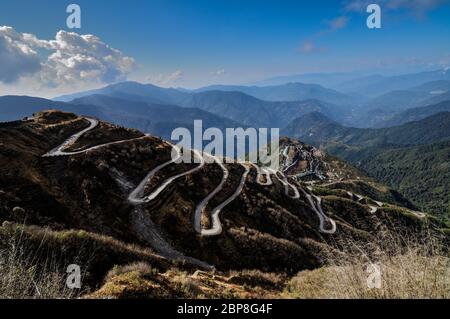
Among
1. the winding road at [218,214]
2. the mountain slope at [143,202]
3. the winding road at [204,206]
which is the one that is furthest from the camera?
the winding road at [204,206]

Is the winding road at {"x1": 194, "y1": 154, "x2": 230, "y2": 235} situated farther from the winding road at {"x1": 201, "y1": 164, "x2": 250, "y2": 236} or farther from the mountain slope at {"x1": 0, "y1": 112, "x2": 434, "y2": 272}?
the mountain slope at {"x1": 0, "y1": 112, "x2": 434, "y2": 272}

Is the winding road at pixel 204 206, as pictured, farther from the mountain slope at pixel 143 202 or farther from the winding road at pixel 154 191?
the winding road at pixel 154 191

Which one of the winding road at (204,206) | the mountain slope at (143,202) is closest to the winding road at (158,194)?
the winding road at (204,206)

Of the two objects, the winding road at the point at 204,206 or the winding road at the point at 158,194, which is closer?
the winding road at the point at 158,194

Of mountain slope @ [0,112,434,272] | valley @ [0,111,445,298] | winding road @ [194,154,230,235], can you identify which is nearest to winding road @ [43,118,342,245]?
winding road @ [194,154,230,235]

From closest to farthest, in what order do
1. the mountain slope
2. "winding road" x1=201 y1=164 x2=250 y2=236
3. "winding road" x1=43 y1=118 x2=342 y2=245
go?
the mountain slope, "winding road" x1=43 y1=118 x2=342 y2=245, "winding road" x1=201 y1=164 x2=250 y2=236

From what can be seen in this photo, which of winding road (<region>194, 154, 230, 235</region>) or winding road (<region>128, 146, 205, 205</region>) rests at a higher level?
winding road (<region>128, 146, 205, 205</region>)

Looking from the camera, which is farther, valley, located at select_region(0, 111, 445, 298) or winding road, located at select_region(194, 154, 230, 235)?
winding road, located at select_region(194, 154, 230, 235)

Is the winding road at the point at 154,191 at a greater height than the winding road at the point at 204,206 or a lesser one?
greater

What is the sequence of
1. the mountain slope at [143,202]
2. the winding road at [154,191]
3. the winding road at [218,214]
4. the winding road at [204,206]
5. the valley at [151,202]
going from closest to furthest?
the valley at [151,202] → the mountain slope at [143,202] → the winding road at [218,214] → the winding road at [204,206] → the winding road at [154,191]
